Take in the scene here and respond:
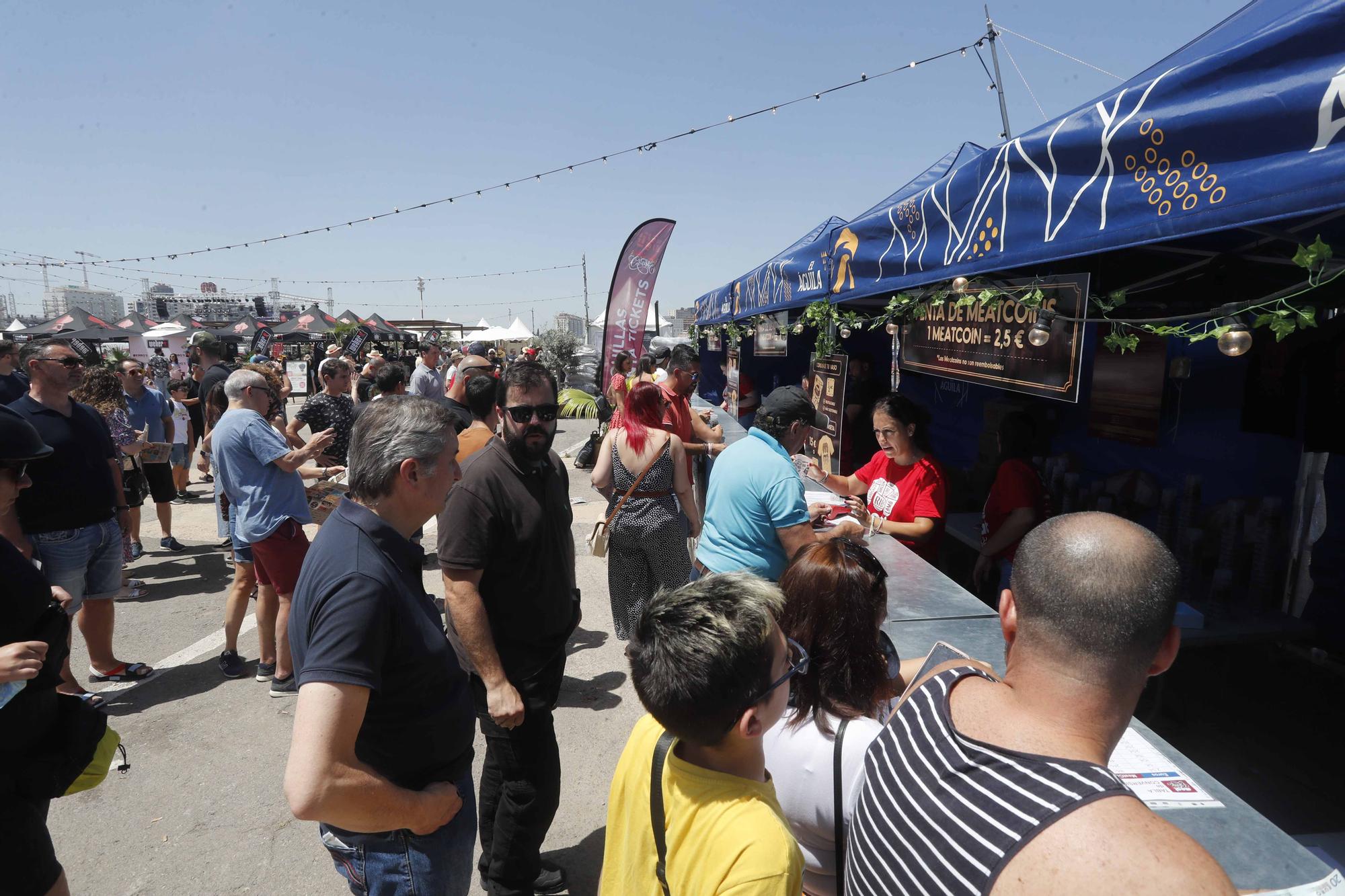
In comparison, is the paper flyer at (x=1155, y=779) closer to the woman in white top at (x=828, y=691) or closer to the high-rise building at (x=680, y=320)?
the woman in white top at (x=828, y=691)

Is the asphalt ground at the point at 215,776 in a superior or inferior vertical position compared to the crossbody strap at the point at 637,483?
inferior

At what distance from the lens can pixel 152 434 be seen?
23.6ft

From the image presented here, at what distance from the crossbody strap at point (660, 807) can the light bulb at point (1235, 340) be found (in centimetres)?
192

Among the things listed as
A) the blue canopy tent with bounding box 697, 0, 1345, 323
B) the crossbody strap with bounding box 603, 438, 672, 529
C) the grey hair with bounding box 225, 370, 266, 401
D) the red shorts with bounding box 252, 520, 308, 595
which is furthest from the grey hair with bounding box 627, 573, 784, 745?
the grey hair with bounding box 225, 370, 266, 401

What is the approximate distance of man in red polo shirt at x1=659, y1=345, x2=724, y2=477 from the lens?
570 centimetres

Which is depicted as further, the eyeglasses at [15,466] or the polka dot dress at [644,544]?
the polka dot dress at [644,544]

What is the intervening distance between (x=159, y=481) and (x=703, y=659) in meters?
7.70

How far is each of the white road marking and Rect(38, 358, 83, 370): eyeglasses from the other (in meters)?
1.90

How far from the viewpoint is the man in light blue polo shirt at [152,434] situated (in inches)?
264

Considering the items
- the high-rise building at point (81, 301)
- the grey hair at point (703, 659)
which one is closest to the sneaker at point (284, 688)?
the grey hair at point (703, 659)

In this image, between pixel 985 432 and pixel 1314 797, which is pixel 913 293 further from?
pixel 1314 797

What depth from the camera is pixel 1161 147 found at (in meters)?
1.80

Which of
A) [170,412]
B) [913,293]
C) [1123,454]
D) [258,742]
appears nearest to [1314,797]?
[1123,454]

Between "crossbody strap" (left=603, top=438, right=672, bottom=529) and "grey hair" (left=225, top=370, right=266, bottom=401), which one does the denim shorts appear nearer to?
"grey hair" (left=225, top=370, right=266, bottom=401)
